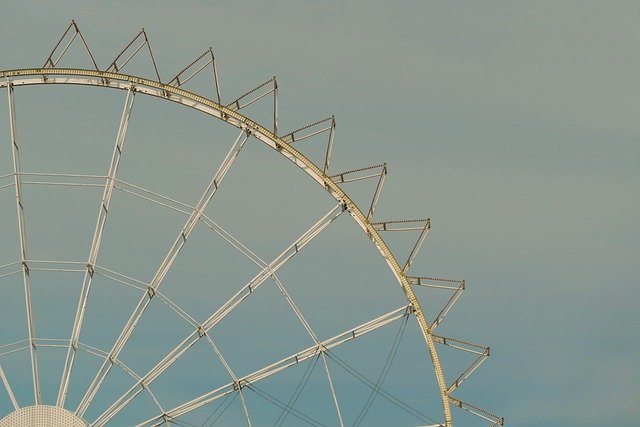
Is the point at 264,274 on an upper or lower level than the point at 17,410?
upper

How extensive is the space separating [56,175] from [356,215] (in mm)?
21815

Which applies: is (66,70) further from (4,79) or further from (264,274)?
(264,274)

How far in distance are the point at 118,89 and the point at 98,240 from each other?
36.3ft

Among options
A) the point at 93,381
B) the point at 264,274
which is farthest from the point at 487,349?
the point at 93,381

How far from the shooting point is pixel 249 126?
131375 millimetres

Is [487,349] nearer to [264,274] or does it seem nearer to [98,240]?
[264,274]

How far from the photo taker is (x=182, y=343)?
132 meters

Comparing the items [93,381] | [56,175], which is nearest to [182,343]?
[93,381]

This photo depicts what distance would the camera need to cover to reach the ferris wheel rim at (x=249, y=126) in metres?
129

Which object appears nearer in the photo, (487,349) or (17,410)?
(17,410)

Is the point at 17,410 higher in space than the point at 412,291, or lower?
lower

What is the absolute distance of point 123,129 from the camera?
13250 cm

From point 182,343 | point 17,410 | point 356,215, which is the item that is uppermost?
point 356,215

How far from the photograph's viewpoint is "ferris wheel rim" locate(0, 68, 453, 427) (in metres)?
129
